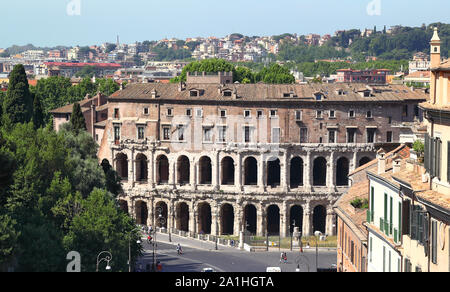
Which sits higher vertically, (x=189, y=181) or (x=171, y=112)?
(x=171, y=112)

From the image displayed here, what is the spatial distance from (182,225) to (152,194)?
14.9 feet

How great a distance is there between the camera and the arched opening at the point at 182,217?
110 metres

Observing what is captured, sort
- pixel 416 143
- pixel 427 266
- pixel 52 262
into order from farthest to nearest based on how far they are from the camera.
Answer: pixel 52 262 → pixel 416 143 → pixel 427 266

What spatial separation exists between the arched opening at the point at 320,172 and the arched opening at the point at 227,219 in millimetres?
9186

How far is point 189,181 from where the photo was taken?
111375 mm

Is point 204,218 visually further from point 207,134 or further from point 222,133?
point 222,133

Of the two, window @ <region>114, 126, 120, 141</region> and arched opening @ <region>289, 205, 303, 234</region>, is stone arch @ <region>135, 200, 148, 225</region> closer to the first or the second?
window @ <region>114, 126, 120, 141</region>

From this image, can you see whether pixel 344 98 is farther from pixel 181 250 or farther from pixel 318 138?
pixel 181 250

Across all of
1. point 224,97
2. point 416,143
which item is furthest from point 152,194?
point 416,143

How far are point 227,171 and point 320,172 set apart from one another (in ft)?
31.4

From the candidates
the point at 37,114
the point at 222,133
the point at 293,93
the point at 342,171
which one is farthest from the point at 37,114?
the point at 342,171

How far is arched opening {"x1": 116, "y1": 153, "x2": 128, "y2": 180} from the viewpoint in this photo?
374 ft

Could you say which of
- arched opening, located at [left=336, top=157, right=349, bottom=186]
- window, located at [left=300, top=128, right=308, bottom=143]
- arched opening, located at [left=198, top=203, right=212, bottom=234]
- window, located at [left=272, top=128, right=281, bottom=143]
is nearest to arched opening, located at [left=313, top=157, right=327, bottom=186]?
arched opening, located at [left=336, top=157, right=349, bottom=186]

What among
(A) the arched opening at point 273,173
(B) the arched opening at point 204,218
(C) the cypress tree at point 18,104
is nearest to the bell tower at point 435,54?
(C) the cypress tree at point 18,104
